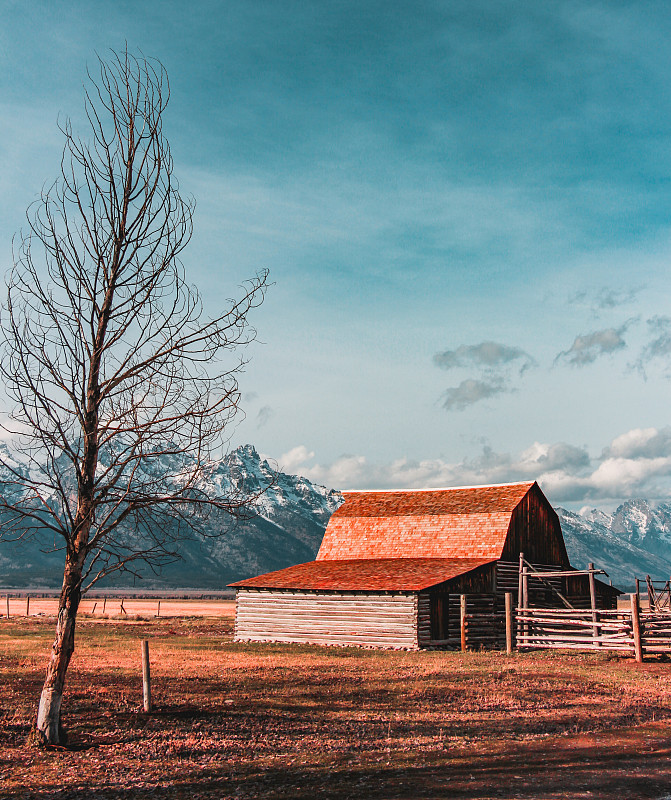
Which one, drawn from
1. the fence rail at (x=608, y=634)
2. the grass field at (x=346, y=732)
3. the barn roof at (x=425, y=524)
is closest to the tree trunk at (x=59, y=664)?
the grass field at (x=346, y=732)

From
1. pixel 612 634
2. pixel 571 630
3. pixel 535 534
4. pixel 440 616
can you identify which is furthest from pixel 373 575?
pixel 612 634

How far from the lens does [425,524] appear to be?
40.1m

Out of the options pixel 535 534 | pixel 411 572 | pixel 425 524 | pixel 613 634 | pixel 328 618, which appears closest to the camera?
pixel 613 634

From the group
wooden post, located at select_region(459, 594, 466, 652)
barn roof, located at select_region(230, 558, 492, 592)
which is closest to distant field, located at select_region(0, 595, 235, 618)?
barn roof, located at select_region(230, 558, 492, 592)

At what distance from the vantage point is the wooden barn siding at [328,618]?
1244 inches

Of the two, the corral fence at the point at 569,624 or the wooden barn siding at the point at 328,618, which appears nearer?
the corral fence at the point at 569,624

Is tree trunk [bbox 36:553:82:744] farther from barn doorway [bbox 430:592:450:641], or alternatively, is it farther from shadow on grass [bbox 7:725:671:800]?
barn doorway [bbox 430:592:450:641]

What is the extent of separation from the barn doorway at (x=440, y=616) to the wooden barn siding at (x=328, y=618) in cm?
145

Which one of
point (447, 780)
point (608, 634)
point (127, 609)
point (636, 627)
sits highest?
point (636, 627)

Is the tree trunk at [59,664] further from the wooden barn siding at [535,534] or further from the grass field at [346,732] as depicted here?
the wooden barn siding at [535,534]

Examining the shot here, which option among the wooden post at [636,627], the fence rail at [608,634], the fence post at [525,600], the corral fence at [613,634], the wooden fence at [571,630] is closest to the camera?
the wooden post at [636,627]

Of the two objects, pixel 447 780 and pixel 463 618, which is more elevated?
pixel 447 780

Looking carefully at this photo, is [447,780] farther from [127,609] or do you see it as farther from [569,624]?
[127,609]

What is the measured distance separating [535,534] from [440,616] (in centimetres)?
925
